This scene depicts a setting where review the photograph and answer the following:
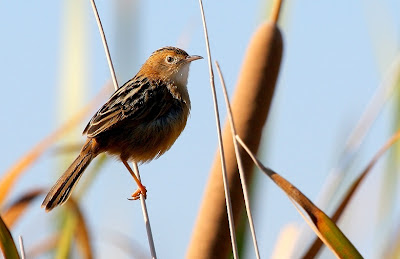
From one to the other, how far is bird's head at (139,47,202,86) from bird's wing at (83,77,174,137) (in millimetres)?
150

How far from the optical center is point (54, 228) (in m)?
2.55

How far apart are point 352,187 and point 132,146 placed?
4.44 ft

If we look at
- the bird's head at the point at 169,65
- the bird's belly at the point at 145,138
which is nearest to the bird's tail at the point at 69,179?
the bird's belly at the point at 145,138

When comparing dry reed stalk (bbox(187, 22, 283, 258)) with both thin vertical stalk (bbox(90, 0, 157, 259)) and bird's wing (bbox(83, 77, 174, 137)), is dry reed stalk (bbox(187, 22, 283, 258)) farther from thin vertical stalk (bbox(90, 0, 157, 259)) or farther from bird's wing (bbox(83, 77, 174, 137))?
bird's wing (bbox(83, 77, 174, 137))

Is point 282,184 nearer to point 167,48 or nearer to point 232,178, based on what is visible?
point 232,178

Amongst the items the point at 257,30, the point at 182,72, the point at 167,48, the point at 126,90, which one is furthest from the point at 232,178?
the point at 167,48

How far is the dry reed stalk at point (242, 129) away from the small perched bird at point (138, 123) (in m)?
0.55

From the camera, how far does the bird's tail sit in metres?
2.61

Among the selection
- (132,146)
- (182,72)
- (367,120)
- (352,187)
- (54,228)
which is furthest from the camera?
(182,72)

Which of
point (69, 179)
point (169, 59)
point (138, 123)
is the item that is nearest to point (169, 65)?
point (169, 59)

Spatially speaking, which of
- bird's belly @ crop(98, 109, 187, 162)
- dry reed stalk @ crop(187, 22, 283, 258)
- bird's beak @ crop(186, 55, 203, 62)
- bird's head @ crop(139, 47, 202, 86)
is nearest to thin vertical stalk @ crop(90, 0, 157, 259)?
dry reed stalk @ crop(187, 22, 283, 258)

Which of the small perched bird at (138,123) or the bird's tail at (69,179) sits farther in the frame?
the small perched bird at (138,123)

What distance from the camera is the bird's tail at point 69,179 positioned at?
2613 millimetres

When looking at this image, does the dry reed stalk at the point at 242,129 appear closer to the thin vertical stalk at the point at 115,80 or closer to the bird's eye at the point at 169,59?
the thin vertical stalk at the point at 115,80
